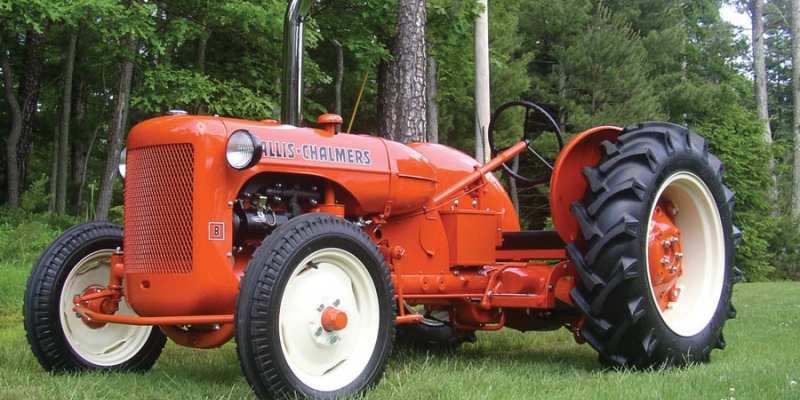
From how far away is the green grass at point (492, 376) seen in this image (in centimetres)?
323

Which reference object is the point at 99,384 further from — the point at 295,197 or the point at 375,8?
the point at 375,8

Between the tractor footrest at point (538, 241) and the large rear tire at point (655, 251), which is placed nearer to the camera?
the large rear tire at point (655, 251)

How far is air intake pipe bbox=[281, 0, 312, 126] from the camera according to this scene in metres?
4.03

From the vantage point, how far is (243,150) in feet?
10.6

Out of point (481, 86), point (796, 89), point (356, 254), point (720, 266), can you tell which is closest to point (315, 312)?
point (356, 254)

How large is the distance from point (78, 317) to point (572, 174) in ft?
8.90

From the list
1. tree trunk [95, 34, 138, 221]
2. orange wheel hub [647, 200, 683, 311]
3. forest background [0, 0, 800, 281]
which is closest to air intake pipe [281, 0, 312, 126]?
orange wheel hub [647, 200, 683, 311]

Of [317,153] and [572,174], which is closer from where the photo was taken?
[317,153]

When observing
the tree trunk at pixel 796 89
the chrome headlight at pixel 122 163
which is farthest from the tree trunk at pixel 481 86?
the tree trunk at pixel 796 89

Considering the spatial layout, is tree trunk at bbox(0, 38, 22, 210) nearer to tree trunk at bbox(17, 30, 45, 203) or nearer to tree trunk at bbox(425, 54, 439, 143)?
tree trunk at bbox(17, 30, 45, 203)

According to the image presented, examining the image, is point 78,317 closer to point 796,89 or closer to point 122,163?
point 122,163

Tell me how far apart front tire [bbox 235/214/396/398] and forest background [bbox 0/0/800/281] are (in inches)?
134

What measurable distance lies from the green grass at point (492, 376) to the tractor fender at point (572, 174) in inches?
30.5

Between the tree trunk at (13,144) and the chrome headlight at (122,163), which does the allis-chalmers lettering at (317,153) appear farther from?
the tree trunk at (13,144)
